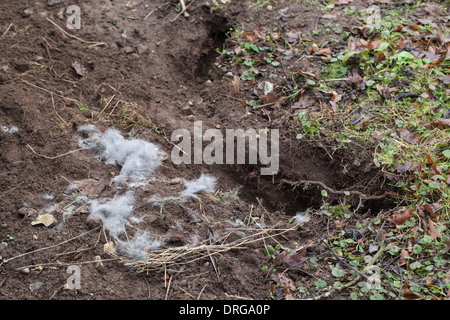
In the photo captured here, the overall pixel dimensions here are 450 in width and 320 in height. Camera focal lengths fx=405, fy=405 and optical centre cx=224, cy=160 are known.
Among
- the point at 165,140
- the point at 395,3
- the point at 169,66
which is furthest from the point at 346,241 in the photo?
the point at 395,3

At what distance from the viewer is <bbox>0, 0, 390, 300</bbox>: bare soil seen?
7.98ft

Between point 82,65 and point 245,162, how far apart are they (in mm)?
1774

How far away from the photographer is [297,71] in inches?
141

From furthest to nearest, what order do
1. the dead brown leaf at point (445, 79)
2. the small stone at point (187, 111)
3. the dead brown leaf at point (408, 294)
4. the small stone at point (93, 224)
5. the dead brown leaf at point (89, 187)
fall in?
1. the small stone at point (187, 111)
2. the dead brown leaf at point (445, 79)
3. the dead brown leaf at point (89, 187)
4. the small stone at point (93, 224)
5. the dead brown leaf at point (408, 294)

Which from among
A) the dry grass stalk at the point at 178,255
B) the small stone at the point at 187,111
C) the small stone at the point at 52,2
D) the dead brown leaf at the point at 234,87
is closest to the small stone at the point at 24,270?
the dry grass stalk at the point at 178,255

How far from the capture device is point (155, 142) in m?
3.23

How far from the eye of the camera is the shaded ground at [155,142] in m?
2.44

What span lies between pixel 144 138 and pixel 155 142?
0.09 meters

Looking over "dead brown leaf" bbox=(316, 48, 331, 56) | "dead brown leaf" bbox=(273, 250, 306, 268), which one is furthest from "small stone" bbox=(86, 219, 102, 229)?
"dead brown leaf" bbox=(316, 48, 331, 56)

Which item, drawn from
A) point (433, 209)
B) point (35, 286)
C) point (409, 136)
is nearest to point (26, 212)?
point (35, 286)

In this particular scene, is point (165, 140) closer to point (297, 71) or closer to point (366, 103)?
A: point (297, 71)

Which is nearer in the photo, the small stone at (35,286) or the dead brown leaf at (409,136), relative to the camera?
the small stone at (35,286)

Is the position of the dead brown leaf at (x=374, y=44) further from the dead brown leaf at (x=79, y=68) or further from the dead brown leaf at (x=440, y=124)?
the dead brown leaf at (x=79, y=68)

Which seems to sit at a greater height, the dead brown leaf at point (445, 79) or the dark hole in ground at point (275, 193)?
the dead brown leaf at point (445, 79)
